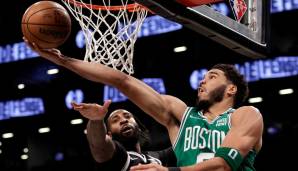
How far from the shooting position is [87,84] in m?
11.9

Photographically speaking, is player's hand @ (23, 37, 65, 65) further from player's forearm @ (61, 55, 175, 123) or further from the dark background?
the dark background

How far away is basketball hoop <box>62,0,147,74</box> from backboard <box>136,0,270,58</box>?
541mm

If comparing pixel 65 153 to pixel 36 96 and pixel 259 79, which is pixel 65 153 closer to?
pixel 36 96

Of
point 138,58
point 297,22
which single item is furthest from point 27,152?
point 297,22

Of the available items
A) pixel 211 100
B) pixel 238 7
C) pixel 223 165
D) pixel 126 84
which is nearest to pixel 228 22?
pixel 238 7

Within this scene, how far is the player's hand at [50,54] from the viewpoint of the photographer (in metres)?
3.56

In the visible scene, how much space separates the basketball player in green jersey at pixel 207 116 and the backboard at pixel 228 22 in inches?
13.4

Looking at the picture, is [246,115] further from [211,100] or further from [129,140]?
[129,140]

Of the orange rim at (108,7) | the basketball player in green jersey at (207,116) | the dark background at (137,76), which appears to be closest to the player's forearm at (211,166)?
the basketball player in green jersey at (207,116)

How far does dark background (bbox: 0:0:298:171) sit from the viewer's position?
9.94 metres

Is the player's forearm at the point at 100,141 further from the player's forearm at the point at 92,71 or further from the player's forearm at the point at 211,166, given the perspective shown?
the player's forearm at the point at 211,166

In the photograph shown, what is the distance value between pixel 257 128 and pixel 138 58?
769cm

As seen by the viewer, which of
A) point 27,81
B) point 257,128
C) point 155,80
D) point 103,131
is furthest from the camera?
point 27,81

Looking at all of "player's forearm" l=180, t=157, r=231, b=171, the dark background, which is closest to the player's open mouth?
"player's forearm" l=180, t=157, r=231, b=171
